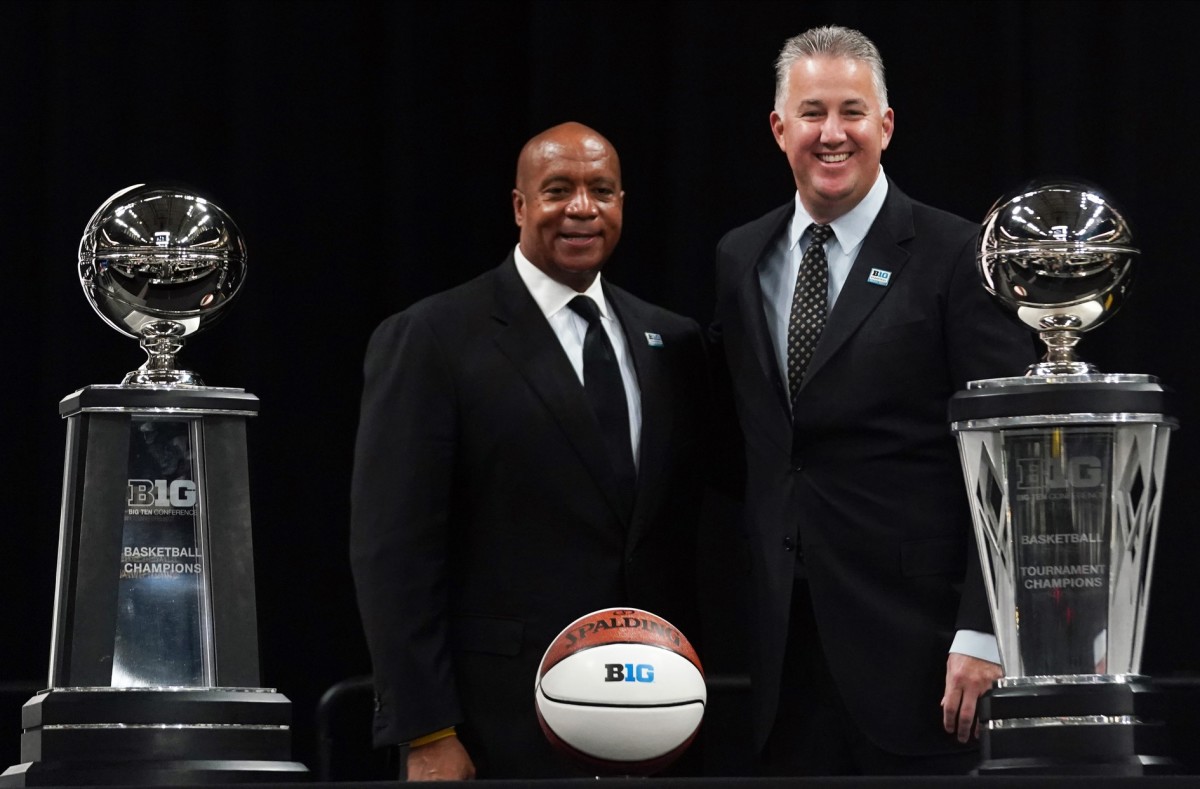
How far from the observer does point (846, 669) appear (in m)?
2.74

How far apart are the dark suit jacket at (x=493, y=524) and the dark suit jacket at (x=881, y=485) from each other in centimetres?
22

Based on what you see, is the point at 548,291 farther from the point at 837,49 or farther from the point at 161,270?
the point at 161,270

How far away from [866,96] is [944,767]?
1057 millimetres

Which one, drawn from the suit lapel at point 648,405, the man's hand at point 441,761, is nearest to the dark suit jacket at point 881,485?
the suit lapel at point 648,405

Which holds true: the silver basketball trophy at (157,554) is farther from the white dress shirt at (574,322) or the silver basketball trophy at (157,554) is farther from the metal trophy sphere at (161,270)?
the white dress shirt at (574,322)

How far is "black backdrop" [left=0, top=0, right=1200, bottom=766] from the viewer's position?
365 cm

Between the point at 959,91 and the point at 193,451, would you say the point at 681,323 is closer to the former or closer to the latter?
the point at 959,91

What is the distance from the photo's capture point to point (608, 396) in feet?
9.91

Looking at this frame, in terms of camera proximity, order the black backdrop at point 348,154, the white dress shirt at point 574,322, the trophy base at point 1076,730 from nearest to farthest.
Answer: the trophy base at point 1076,730 → the white dress shirt at point 574,322 → the black backdrop at point 348,154

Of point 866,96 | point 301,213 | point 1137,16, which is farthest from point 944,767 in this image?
point 301,213

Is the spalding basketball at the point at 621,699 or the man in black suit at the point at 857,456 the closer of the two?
the spalding basketball at the point at 621,699

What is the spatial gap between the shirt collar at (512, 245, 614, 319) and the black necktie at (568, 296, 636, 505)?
5cm

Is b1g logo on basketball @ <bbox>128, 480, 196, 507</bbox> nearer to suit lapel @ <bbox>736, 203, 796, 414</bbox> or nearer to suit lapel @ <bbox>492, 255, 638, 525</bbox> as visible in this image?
suit lapel @ <bbox>492, 255, 638, 525</bbox>

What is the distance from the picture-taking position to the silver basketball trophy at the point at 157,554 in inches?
77.7
